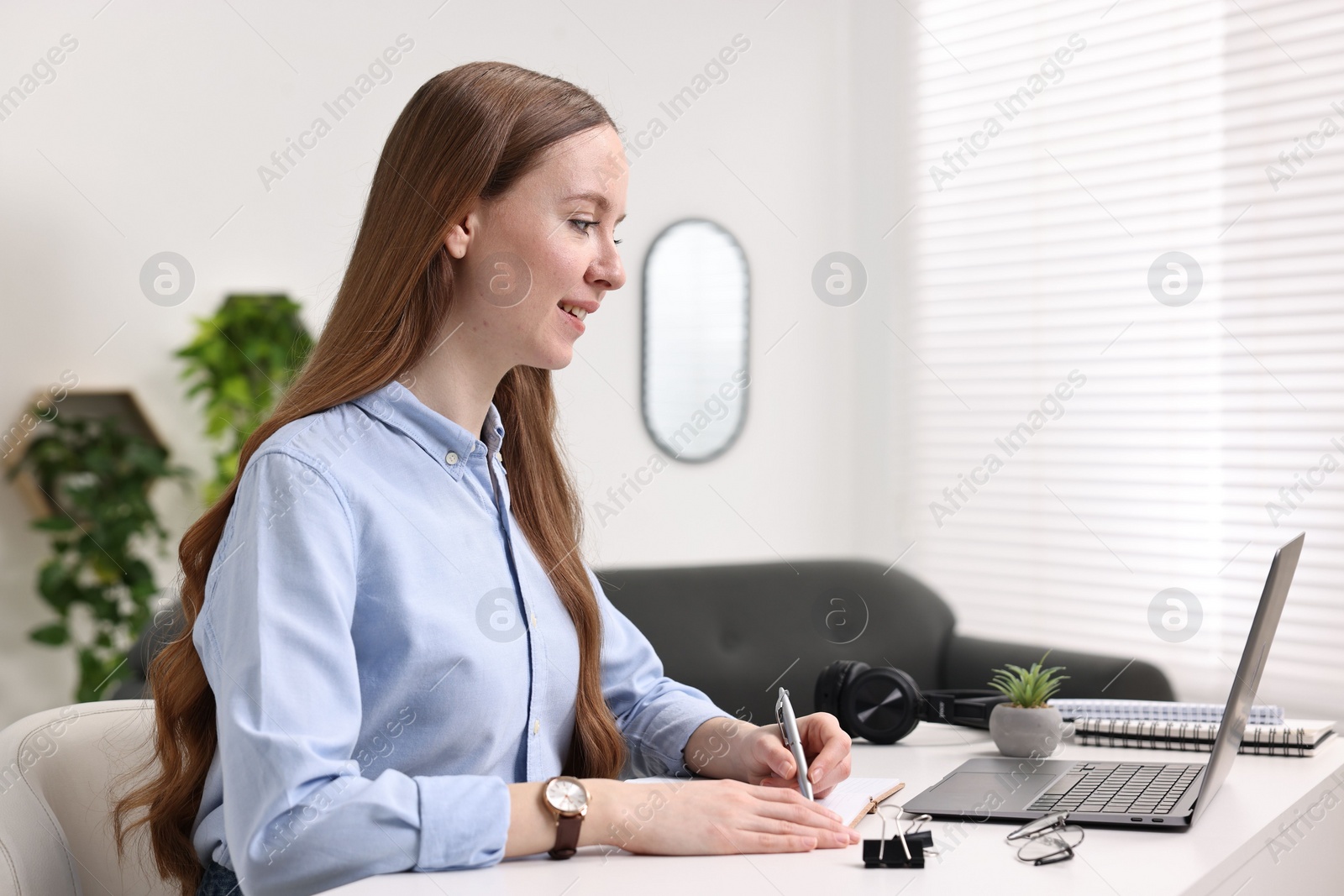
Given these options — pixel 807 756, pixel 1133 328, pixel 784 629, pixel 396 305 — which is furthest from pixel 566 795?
pixel 1133 328

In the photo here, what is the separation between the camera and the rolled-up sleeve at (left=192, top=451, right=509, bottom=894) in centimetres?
105

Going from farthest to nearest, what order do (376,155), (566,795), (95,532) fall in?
1. (376,155)
2. (95,532)
3. (566,795)

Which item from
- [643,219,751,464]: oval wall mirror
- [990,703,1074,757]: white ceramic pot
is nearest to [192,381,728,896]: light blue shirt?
[990,703,1074,757]: white ceramic pot

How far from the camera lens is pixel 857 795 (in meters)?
1.40

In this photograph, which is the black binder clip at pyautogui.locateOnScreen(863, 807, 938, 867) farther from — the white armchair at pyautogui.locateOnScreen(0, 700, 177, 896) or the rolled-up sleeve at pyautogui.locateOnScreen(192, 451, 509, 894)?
the white armchair at pyautogui.locateOnScreen(0, 700, 177, 896)

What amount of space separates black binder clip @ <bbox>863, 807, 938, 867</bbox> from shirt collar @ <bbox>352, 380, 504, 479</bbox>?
65 cm

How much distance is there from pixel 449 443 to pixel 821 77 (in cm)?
350

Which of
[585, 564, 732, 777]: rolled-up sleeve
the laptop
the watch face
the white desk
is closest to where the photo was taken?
the white desk

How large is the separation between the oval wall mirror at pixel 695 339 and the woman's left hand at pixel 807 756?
2.89m

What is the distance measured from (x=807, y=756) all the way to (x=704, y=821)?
317mm

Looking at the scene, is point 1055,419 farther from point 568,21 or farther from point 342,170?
point 342,170

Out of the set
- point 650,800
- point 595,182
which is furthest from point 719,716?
point 595,182

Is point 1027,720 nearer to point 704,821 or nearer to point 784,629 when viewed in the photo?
point 704,821

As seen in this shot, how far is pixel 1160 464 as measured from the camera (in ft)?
11.6
